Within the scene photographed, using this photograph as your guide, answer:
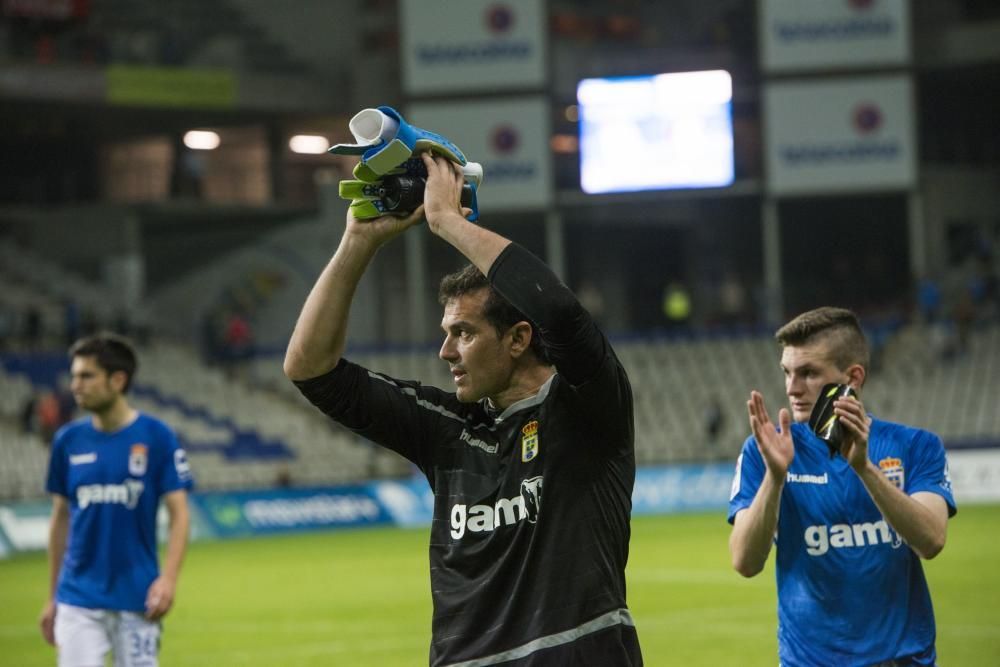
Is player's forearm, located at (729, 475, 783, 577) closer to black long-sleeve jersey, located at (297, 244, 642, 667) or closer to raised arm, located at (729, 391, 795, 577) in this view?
raised arm, located at (729, 391, 795, 577)

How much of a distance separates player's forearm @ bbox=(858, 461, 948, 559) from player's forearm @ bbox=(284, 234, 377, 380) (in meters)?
1.60

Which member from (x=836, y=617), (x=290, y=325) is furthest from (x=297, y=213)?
(x=836, y=617)

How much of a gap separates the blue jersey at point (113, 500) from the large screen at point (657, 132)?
26094mm

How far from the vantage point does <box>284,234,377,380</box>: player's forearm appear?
3.93m

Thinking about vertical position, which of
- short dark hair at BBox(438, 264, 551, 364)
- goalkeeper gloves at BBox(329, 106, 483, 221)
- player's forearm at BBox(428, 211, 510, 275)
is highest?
goalkeeper gloves at BBox(329, 106, 483, 221)

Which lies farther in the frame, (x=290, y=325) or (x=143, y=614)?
(x=290, y=325)

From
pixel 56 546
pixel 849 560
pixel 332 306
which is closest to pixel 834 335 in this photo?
pixel 849 560

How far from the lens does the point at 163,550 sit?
21219 mm

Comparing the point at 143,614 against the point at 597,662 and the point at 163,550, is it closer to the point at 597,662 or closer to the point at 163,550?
the point at 597,662

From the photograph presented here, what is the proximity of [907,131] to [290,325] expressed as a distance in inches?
621

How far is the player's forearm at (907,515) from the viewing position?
4.37 meters

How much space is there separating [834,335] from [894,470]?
483mm

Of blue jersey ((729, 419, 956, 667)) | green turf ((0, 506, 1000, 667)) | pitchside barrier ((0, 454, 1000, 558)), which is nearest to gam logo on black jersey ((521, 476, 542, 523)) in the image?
blue jersey ((729, 419, 956, 667))

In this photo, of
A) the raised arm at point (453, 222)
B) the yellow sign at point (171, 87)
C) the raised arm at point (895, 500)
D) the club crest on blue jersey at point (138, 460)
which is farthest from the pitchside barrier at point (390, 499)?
the raised arm at point (453, 222)
